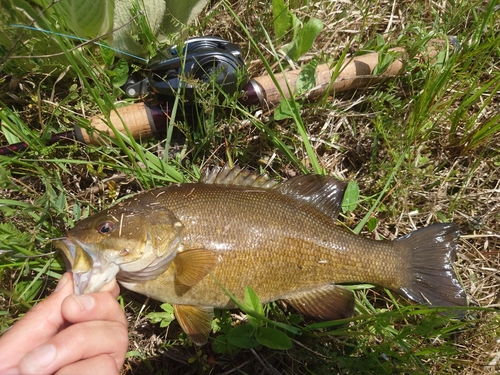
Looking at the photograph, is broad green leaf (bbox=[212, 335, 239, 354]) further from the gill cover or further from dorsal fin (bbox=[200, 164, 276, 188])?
dorsal fin (bbox=[200, 164, 276, 188])

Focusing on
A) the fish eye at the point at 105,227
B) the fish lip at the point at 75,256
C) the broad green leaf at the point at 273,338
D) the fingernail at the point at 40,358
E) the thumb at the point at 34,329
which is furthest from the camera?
the broad green leaf at the point at 273,338

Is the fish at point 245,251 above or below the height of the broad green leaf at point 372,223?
above

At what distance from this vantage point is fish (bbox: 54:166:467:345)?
7.06ft

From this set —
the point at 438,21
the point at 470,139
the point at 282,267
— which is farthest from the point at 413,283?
the point at 438,21

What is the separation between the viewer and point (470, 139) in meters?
2.96

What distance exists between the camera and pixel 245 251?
7.57 ft

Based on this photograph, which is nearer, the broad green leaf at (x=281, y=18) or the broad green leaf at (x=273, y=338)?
the broad green leaf at (x=273, y=338)

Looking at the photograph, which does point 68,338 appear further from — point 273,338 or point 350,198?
point 350,198

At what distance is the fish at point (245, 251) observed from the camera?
84.7 inches

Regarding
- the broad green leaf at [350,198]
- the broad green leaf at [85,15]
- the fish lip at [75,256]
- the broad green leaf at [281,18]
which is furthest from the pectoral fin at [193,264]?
the broad green leaf at [281,18]

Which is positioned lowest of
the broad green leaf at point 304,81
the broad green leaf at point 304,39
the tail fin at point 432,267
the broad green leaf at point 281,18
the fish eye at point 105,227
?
the tail fin at point 432,267

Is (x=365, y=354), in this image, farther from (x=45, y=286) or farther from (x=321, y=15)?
(x=321, y=15)

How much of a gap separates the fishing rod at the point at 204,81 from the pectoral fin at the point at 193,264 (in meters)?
0.94

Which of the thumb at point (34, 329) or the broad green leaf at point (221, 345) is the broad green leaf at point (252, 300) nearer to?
the broad green leaf at point (221, 345)
